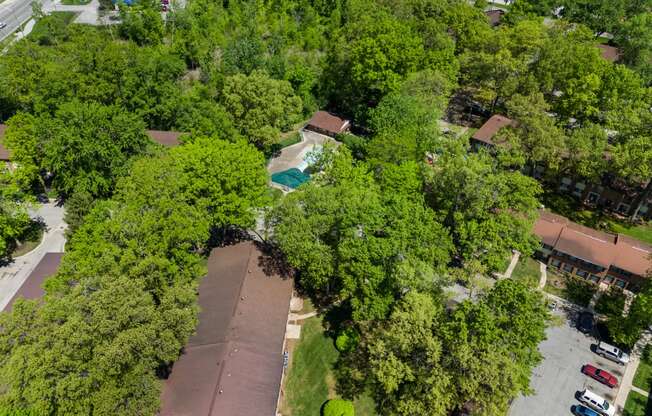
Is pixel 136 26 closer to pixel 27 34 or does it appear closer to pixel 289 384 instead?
pixel 27 34

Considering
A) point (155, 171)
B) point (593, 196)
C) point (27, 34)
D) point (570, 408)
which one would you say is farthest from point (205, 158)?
point (27, 34)

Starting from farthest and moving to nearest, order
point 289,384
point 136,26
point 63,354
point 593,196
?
1. point 136,26
2. point 593,196
3. point 289,384
4. point 63,354

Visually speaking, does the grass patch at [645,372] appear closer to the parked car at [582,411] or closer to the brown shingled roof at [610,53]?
the parked car at [582,411]

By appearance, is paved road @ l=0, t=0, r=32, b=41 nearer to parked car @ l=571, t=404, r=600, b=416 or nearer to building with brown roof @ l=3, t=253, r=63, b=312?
building with brown roof @ l=3, t=253, r=63, b=312

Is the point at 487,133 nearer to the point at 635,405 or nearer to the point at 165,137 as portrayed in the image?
the point at 635,405

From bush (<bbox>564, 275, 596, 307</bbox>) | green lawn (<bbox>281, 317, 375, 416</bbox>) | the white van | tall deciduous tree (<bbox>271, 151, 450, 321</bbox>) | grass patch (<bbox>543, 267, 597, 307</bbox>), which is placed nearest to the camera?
tall deciduous tree (<bbox>271, 151, 450, 321</bbox>)

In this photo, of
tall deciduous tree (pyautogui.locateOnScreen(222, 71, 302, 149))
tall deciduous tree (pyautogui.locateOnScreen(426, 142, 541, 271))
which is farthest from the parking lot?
tall deciduous tree (pyautogui.locateOnScreen(222, 71, 302, 149))
